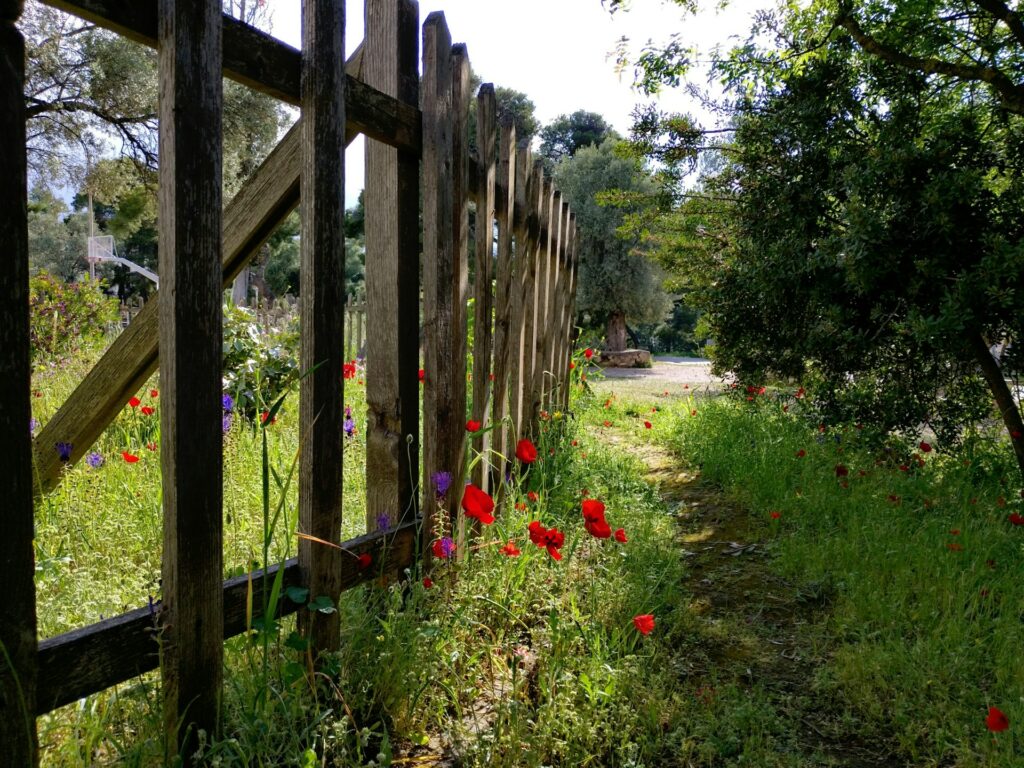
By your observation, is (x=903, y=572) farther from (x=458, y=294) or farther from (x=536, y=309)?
(x=536, y=309)

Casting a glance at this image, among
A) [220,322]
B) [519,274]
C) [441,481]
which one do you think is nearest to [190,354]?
[220,322]

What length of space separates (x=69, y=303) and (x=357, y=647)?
278 inches

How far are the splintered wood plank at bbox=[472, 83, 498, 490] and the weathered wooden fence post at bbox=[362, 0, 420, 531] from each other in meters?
0.50

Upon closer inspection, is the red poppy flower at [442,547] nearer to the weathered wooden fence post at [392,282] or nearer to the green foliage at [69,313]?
the weathered wooden fence post at [392,282]

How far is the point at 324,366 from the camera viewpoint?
167cm

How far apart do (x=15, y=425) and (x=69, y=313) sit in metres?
7.45

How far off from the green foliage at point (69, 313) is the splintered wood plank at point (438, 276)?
16.6 ft

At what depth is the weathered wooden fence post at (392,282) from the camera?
6.86 ft

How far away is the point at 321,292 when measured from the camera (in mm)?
1633

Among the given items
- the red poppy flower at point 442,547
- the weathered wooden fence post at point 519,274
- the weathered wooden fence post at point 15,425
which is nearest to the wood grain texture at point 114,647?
the weathered wooden fence post at point 15,425

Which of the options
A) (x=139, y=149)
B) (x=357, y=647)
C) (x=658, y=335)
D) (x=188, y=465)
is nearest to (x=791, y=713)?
(x=357, y=647)

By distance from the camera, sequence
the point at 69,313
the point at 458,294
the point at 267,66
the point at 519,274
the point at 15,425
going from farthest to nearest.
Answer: the point at 69,313 < the point at 519,274 < the point at 458,294 < the point at 267,66 < the point at 15,425

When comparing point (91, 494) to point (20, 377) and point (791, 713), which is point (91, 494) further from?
point (791, 713)

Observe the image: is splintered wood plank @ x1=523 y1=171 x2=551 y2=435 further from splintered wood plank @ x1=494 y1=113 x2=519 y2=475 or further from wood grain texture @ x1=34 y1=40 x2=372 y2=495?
wood grain texture @ x1=34 y1=40 x2=372 y2=495
